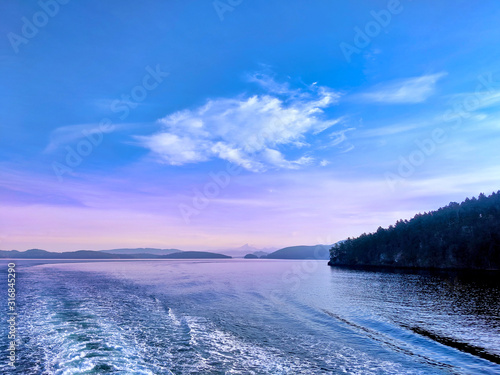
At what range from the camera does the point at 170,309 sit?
123ft

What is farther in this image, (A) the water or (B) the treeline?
(B) the treeline

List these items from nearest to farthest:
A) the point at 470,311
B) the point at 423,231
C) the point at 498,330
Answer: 1. the point at 498,330
2. the point at 470,311
3. the point at 423,231

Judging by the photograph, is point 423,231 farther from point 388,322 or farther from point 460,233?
point 388,322

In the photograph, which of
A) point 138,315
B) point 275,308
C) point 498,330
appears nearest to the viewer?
point 498,330

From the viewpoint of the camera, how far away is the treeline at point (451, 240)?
381 ft

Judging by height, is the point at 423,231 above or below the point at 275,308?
above

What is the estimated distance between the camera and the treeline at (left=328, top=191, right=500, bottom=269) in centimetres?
11619

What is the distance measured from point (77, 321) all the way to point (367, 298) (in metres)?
44.1

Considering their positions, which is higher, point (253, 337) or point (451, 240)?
point (451, 240)

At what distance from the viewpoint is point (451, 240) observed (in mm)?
134000

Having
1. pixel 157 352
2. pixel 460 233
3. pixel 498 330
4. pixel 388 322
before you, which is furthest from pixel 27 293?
pixel 460 233

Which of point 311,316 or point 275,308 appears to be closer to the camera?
point 311,316

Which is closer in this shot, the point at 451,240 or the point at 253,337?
the point at 253,337

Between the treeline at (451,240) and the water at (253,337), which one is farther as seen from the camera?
the treeline at (451,240)
